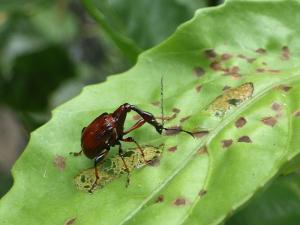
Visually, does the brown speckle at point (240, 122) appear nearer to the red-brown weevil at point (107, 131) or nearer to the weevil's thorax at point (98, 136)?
the red-brown weevil at point (107, 131)

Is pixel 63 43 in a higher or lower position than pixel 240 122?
lower

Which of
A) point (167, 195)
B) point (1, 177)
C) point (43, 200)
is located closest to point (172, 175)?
point (167, 195)

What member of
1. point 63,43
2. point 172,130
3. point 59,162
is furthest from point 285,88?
point 63,43

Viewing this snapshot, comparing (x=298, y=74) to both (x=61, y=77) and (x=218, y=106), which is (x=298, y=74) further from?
(x=61, y=77)

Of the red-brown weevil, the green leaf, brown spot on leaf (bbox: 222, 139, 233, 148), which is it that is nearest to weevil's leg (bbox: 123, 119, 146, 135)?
the red-brown weevil

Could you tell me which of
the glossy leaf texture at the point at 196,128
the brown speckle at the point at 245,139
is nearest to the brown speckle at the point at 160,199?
the glossy leaf texture at the point at 196,128

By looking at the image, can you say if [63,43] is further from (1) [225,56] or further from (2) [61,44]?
(1) [225,56]
